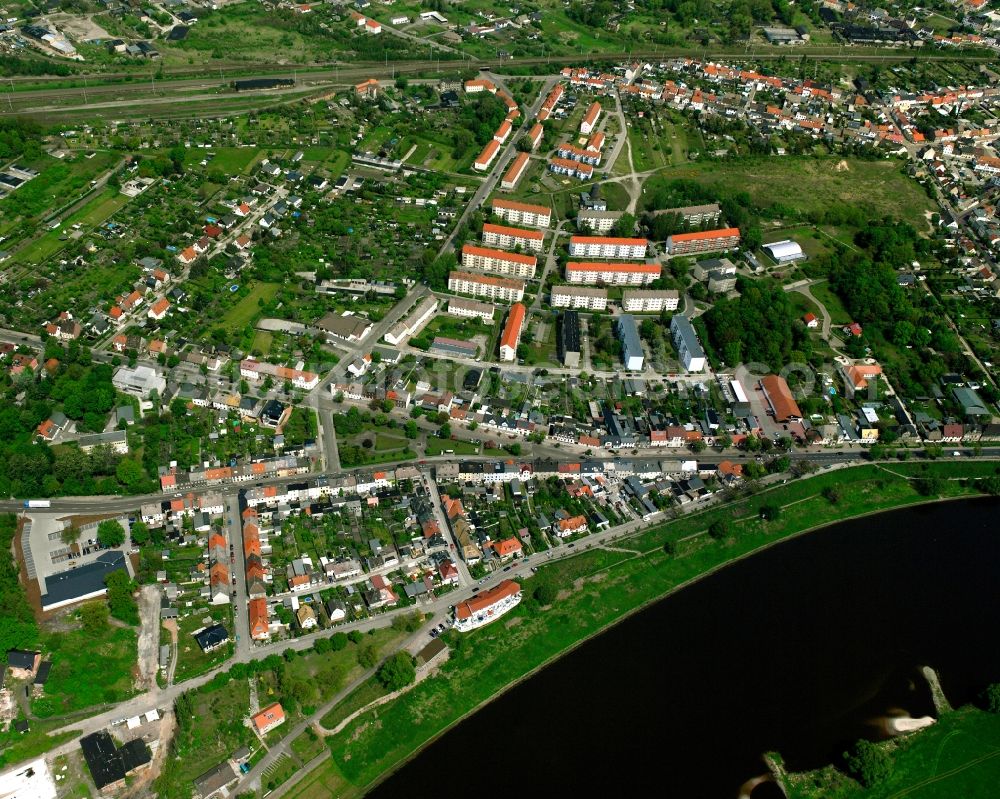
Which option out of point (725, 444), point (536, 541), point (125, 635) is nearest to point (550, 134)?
point (725, 444)

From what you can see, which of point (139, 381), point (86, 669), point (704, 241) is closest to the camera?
point (86, 669)

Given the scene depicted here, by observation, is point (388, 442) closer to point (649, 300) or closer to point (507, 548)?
point (507, 548)

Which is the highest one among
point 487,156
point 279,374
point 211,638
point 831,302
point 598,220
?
point 487,156

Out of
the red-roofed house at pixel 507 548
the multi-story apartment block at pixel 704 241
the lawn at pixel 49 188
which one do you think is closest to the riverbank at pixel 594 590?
the red-roofed house at pixel 507 548

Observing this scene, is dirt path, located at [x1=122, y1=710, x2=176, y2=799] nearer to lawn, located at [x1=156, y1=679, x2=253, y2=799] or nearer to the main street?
lawn, located at [x1=156, y1=679, x2=253, y2=799]

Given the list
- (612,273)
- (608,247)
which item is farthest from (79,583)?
(608,247)

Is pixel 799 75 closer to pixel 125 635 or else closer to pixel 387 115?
pixel 387 115
